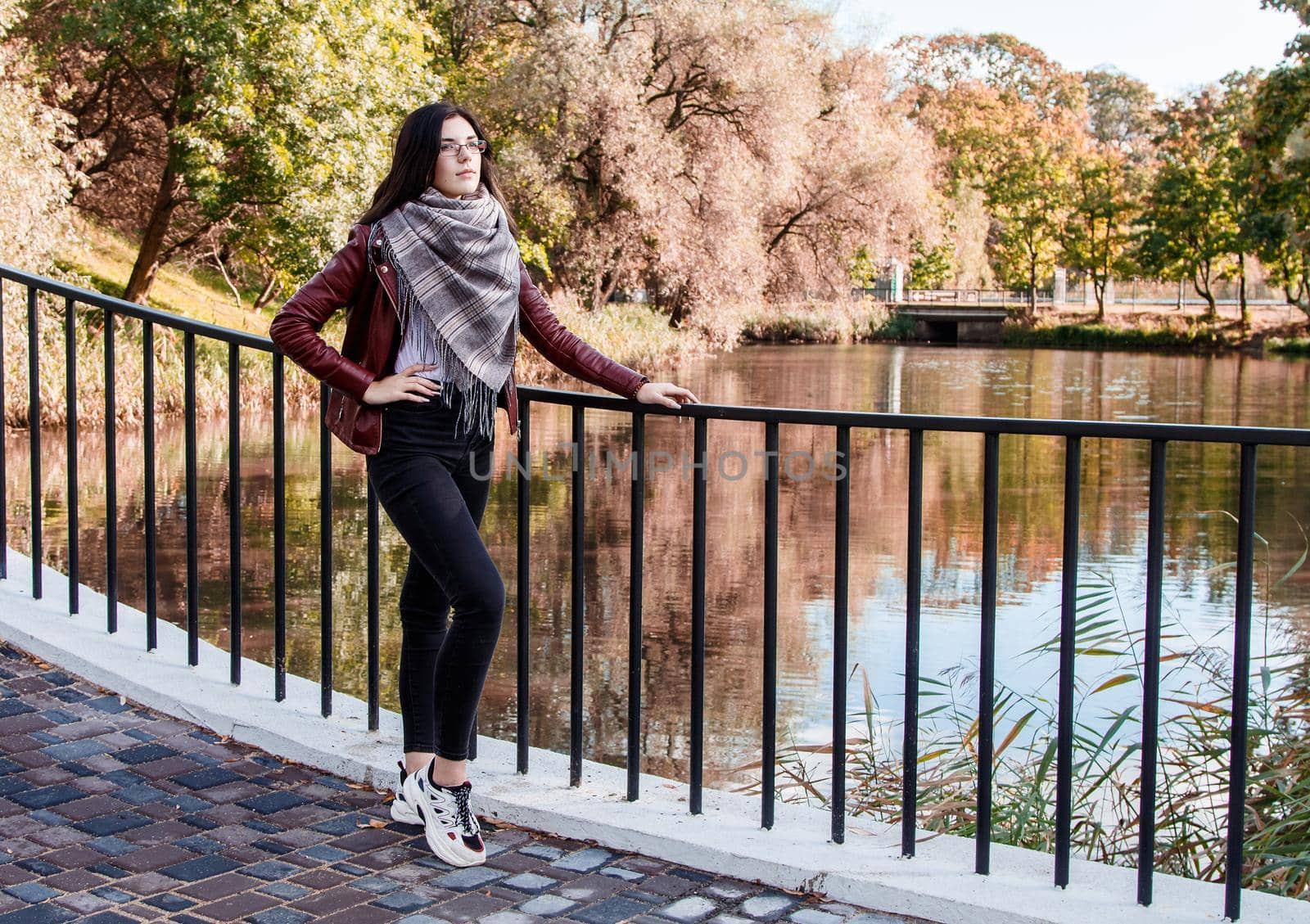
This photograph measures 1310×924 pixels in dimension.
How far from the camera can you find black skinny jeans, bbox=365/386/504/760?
2.91 m

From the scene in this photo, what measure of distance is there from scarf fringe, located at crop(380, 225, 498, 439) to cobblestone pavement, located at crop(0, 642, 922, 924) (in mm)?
926

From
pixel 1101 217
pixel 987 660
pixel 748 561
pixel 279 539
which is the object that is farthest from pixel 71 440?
pixel 1101 217

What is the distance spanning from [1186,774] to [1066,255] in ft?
163

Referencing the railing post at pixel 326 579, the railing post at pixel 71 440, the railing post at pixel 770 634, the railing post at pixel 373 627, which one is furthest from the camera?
the railing post at pixel 71 440

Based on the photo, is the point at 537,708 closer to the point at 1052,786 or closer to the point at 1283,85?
the point at 1052,786

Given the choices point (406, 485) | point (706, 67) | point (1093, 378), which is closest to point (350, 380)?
point (406, 485)

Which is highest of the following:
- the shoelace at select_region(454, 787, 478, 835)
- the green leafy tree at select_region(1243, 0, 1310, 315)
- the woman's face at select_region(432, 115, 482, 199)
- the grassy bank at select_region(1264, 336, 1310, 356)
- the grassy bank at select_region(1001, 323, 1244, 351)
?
the green leafy tree at select_region(1243, 0, 1310, 315)

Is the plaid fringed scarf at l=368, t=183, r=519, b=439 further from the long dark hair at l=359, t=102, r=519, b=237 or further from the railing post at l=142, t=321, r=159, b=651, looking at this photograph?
the railing post at l=142, t=321, r=159, b=651

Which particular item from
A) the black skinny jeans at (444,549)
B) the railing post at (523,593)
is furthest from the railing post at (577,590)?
the black skinny jeans at (444,549)

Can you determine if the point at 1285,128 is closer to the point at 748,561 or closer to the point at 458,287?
the point at 748,561

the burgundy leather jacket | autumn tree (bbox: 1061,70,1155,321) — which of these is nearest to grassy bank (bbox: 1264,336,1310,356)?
autumn tree (bbox: 1061,70,1155,321)

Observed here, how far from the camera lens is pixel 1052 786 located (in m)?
4.99

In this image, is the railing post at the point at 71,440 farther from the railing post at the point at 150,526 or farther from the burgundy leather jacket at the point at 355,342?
the burgundy leather jacket at the point at 355,342

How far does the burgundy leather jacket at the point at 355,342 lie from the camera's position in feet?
9.44
